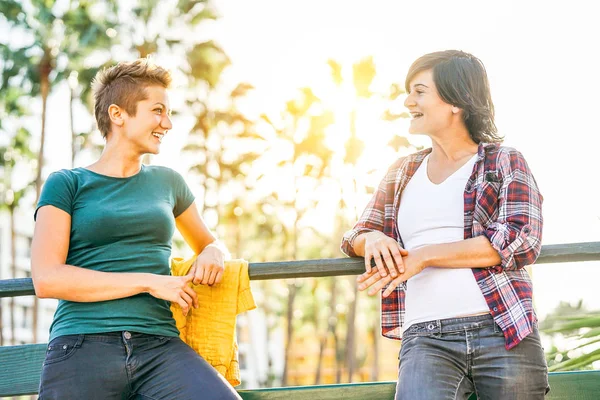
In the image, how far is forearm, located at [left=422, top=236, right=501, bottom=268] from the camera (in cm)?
293

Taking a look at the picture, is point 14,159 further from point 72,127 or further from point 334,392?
point 334,392

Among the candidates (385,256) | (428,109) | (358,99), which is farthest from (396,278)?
(358,99)

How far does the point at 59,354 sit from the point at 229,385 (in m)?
0.62


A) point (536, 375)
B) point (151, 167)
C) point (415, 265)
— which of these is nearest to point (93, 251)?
point (151, 167)

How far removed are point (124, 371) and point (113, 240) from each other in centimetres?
51

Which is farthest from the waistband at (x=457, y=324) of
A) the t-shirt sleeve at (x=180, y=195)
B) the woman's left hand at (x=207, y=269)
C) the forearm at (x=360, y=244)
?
the t-shirt sleeve at (x=180, y=195)

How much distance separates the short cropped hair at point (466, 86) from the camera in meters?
3.28

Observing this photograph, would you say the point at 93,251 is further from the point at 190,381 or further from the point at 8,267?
the point at 8,267

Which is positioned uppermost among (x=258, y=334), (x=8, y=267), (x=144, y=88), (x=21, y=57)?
(x=21, y=57)

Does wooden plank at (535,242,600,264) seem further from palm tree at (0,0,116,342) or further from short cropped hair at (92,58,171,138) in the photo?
palm tree at (0,0,116,342)

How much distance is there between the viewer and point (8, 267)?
46.7 metres

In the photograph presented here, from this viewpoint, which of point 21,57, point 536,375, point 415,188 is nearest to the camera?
point 536,375

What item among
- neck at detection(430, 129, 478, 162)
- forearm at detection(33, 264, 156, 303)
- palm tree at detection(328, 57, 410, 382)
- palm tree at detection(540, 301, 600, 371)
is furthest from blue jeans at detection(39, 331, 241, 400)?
palm tree at detection(328, 57, 410, 382)

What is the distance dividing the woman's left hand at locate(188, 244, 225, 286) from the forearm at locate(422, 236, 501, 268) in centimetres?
81
